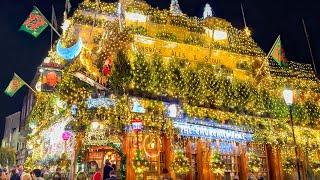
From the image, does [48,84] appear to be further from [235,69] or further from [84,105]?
[235,69]

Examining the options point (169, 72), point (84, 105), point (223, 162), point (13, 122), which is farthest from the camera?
point (13, 122)

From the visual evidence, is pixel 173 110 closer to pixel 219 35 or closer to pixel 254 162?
pixel 254 162

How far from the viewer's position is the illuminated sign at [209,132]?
1862cm

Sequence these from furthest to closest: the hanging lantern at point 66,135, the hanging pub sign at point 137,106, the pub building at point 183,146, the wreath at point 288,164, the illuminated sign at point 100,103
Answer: the wreath at point 288,164, the hanging lantern at point 66,135, the hanging pub sign at point 137,106, the pub building at point 183,146, the illuminated sign at point 100,103

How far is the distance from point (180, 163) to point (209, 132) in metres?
2.67

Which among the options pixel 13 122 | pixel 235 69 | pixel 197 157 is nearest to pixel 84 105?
pixel 197 157

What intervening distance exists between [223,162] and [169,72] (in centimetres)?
627

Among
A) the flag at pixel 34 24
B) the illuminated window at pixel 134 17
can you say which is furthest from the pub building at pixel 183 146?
the illuminated window at pixel 134 17

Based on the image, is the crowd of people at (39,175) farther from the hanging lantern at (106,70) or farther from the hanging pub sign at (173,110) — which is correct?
the hanging lantern at (106,70)

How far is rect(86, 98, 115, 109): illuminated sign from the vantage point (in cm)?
1681

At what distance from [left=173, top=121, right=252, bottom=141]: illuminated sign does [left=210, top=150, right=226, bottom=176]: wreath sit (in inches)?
39.8

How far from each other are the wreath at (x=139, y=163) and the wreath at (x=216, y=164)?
4133 mm

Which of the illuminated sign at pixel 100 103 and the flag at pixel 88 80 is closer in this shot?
the flag at pixel 88 80

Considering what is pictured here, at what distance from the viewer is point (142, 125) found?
17.2 m
